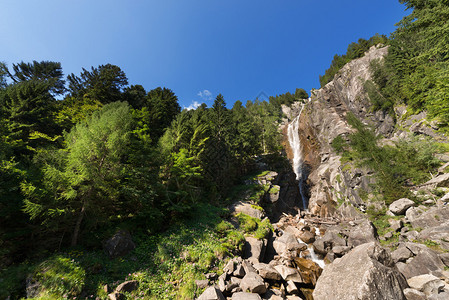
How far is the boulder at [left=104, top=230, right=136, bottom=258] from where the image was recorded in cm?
899

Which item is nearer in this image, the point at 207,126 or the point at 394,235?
the point at 394,235

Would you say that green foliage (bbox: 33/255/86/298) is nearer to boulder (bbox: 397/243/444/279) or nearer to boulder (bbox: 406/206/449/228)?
boulder (bbox: 397/243/444/279)

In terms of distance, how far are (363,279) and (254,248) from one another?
7772 millimetres

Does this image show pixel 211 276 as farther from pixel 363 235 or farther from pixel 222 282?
pixel 363 235

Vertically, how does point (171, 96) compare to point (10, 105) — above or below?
above

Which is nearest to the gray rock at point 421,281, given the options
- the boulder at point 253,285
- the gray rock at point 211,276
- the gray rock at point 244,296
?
the boulder at point 253,285

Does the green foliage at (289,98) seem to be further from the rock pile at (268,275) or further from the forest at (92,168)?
the rock pile at (268,275)

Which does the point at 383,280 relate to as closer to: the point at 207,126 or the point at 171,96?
the point at 207,126

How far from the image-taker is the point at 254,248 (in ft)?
42.7

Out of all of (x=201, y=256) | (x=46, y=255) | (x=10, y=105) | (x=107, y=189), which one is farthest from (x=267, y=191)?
(x=10, y=105)

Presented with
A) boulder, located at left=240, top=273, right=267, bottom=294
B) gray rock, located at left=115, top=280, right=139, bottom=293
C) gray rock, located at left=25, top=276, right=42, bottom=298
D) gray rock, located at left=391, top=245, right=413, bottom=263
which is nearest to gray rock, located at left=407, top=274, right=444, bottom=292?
gray rock, located at left=391, top=245, right=413, bottom=263

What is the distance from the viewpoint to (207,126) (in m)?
22.0

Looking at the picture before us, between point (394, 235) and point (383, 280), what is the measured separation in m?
10.5

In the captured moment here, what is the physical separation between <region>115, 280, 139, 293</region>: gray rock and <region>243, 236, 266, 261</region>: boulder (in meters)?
8.12
